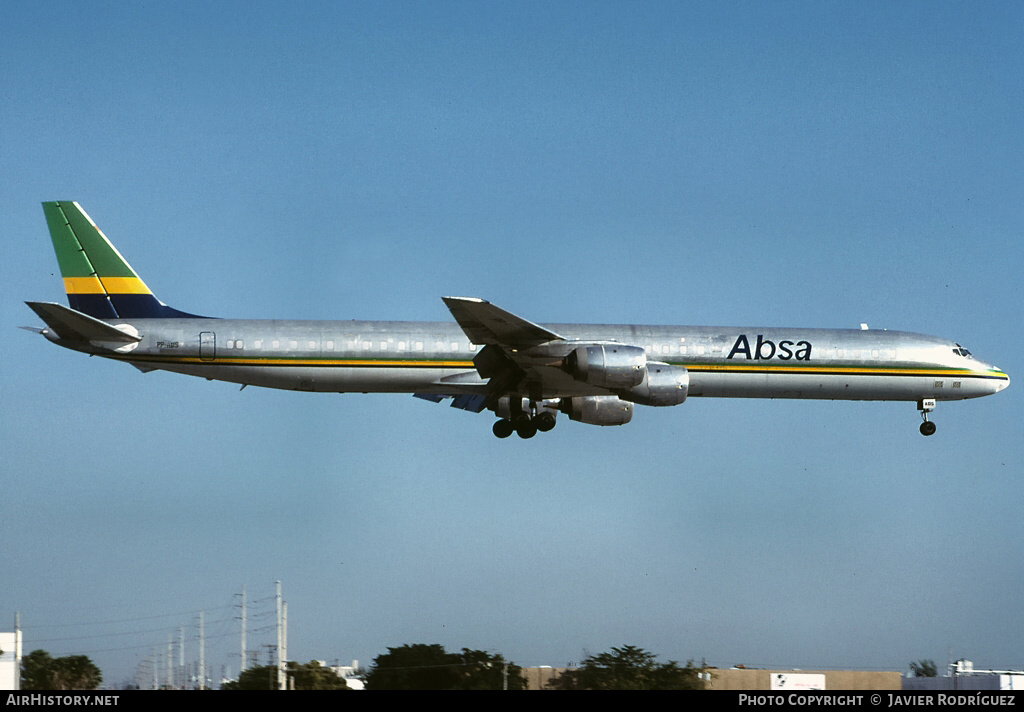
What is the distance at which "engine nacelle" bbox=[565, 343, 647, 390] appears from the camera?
34469mm

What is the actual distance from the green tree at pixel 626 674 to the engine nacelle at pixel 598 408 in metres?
11.7

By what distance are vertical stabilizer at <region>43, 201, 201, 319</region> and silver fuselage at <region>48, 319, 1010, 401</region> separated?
1.50 meters

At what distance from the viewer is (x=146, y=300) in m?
39.2

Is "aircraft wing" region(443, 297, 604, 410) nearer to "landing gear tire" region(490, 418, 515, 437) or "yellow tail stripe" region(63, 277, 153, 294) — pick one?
"landing gear tire" region(490, 418, 515, 437)

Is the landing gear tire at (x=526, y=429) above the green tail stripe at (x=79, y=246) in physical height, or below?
below

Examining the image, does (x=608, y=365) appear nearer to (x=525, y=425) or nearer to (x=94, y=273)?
(x=525, y=425)

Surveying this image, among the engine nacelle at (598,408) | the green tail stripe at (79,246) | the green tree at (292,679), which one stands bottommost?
the green tree at (292,679)

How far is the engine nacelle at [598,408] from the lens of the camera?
128ft

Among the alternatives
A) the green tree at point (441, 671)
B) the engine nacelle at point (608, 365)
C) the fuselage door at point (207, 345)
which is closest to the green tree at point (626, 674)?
the green tree at point (441, 671)

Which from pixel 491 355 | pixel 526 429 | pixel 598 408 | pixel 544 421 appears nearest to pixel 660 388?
pixel 598 408

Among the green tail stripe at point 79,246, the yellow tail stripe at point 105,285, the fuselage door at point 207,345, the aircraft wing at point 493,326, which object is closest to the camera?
the aircraft wing at point 493,326

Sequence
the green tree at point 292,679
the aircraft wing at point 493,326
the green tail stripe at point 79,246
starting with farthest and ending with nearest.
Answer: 1. the green tail stripe at point 79,246
2. the aircraft wing at point 493,326
3. the green tree at point 292,679

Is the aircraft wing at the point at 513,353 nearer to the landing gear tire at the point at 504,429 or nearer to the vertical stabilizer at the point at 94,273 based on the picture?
the landing gear tire at the point at 504,429
